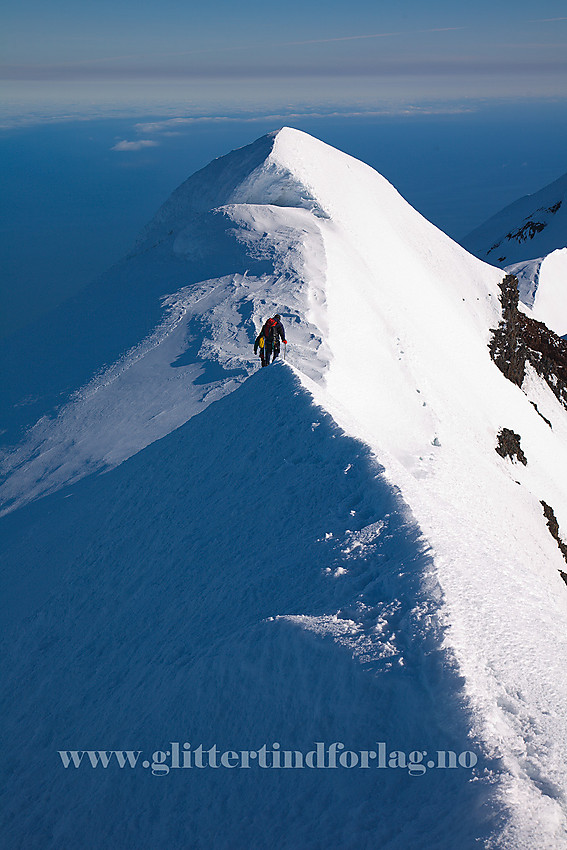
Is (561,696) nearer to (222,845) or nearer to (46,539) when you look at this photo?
(222,845)

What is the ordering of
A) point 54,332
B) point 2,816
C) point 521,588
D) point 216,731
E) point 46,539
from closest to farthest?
point 216,731 < point 2,816 < point 521,588 < point 46,539 < point 54,332

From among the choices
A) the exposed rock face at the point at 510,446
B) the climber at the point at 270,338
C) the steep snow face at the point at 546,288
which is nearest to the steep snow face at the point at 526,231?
the steep snow face at the point at 546,288

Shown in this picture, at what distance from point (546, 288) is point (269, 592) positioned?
232ft

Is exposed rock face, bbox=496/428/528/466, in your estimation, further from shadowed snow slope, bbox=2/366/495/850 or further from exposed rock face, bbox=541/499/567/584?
shadowed snow slope, bbox=2/366/495/850

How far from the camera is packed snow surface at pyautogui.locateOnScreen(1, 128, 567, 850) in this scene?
4320mm

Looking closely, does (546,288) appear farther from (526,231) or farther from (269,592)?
(269,592)

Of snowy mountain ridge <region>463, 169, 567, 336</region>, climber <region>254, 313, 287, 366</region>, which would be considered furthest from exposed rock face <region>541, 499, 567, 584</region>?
snowy mountain ridge <region>463, 169, 567, 336</region>

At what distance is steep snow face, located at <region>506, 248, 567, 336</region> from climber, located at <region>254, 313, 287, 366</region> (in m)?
55.6

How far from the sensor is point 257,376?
11477mm

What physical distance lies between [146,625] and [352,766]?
4137mm

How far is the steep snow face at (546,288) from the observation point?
206 feet

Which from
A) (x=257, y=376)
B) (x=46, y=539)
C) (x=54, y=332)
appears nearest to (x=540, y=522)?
(x=257, y=376)

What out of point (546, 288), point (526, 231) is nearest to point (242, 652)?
point (546, 288)

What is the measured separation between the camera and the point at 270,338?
44.9 feet
